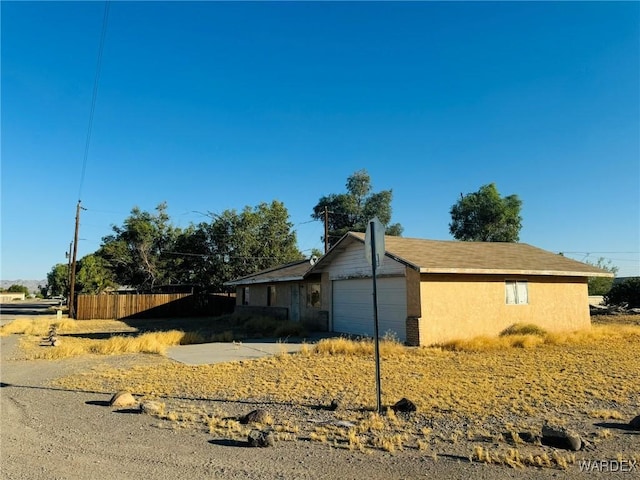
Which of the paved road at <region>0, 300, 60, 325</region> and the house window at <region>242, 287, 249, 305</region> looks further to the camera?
the paved road at <region>0, 300, 60, 325</region>

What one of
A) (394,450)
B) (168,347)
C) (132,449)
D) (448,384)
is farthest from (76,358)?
Answer: (394,450)

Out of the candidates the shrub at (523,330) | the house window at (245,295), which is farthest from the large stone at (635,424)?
the house window at (245,295)

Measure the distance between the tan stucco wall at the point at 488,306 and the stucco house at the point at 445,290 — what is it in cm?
3

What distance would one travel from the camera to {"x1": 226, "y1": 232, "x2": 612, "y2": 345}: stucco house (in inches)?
616

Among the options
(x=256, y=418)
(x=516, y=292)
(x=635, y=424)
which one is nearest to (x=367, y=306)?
(x=516, y=292)

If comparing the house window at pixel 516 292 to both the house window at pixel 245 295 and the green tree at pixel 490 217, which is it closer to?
the house window at pixel 245 295

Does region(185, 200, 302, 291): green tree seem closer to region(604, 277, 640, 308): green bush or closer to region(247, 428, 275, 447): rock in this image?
region(604, 277, 640, 308): green bush

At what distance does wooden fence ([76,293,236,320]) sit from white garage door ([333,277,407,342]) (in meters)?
20.4

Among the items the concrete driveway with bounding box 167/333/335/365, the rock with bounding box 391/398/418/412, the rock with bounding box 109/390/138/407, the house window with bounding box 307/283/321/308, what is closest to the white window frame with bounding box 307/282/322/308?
the house window with bounding box 307/283/321/308

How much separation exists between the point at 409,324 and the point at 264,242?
32166 millimetres

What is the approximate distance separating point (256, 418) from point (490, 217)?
38.8 meters

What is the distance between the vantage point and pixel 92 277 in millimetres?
42438

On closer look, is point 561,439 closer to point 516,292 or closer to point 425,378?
point 425,378

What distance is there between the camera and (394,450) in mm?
5387
